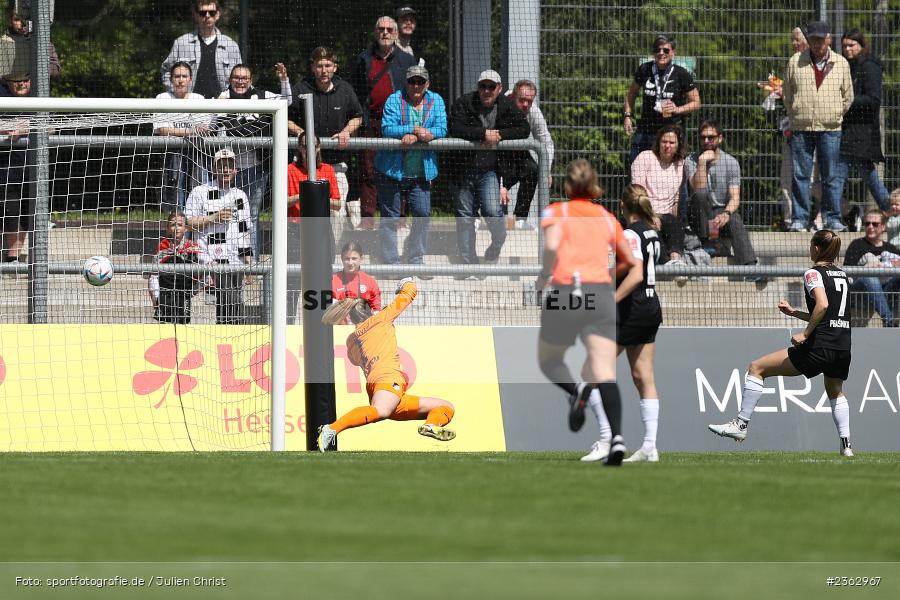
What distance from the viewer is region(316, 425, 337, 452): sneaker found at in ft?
37.3

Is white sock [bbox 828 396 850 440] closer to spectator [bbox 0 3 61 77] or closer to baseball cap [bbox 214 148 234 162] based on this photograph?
baseball cap [bbox 214 148 234 162]

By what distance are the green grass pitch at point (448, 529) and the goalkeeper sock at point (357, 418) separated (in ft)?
10.0

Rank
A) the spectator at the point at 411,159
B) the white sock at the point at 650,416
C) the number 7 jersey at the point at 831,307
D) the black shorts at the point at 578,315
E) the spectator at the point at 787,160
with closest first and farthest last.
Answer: the black shorts at the point at 578,315, the white sock at the point at 650,416, the number 7 jersey at the point at 831,307, the spectator at the point at 411,159, the spectator at the point at 787,160

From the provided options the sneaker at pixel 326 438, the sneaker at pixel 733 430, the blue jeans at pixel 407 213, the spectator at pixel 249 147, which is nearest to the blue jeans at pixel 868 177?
the sneaker at pixel 733 430

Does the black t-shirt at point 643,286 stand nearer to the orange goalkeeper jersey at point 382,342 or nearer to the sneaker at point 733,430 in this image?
the sneaker at point 733,430

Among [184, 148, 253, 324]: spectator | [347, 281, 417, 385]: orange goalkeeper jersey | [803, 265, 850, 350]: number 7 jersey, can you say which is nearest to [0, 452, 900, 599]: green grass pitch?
[347, 281, 417, 385]: orange goalkeeper jersey

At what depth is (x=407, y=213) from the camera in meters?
14.2

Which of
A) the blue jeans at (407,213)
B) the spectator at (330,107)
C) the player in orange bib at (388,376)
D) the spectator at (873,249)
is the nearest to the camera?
the player in orange bib at (388,376)

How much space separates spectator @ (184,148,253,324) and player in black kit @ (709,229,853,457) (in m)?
4.76

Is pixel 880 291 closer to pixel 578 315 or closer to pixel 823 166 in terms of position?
pixel 823 166

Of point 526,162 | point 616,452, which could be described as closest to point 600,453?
point 616,452

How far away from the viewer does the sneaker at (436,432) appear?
11977 millimetres

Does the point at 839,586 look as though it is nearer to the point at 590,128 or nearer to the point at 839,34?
the point at 590,128

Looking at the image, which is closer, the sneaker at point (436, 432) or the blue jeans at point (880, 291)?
the sneaker at point (436, 432)
